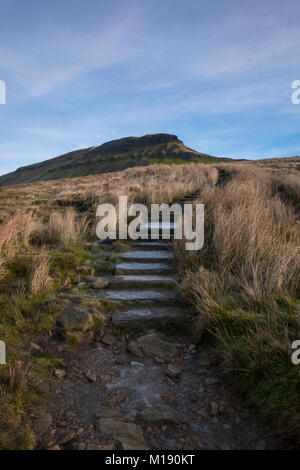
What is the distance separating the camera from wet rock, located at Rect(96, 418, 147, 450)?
80.5 inches

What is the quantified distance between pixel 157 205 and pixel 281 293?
6258 mm

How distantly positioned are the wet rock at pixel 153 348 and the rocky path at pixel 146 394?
1 centimetres

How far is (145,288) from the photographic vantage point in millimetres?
4395

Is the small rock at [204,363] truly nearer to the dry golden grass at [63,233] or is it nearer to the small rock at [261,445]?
the small rock at [261,445]

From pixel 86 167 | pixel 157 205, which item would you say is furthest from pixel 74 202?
pixel 86 167

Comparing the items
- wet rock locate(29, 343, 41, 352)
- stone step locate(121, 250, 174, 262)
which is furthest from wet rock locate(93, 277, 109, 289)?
wet rock locate(29, 343, 41, 352)

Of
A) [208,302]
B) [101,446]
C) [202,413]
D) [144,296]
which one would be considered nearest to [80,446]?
[101,446]

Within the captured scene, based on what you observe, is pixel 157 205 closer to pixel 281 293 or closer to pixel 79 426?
pixel 281 293

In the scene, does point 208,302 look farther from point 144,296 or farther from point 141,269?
point 141,269

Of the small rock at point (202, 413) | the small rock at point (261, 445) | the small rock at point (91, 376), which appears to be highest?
the small rock at point (91, 376)

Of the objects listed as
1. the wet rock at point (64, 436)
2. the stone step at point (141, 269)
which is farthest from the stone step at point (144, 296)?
the wet rock at point (64, 436)

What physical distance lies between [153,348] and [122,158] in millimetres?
77419

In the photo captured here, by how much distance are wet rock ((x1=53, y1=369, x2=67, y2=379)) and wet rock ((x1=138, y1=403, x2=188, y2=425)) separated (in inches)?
35.1

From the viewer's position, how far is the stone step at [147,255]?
5.30m
